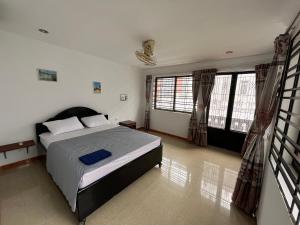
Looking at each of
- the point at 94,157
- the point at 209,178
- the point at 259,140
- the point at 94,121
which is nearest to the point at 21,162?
the point at 94,121

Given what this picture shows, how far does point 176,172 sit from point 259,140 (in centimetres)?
150

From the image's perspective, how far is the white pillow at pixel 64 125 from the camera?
106 inches

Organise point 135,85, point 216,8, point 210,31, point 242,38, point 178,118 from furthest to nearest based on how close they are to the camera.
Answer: point 135,85, point 178,118, point 242,38, point 210,31, point 216,8

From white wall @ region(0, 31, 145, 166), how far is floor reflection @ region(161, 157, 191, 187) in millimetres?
2444

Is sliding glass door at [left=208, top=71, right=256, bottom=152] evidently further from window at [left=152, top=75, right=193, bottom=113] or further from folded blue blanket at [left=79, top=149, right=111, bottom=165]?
folded blue blanket at [left=79, top=149, right=111, bottom=165]

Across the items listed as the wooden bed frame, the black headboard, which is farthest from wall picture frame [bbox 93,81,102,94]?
the wooden bed frame

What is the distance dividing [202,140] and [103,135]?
271cm

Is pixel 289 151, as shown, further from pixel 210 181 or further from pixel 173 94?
pixel 173 94

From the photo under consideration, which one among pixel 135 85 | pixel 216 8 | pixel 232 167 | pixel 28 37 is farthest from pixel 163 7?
pixel 135 85

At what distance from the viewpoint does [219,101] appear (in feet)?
12.0

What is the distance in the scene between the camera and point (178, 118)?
443 cm

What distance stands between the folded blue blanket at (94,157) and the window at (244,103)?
3.27 metres

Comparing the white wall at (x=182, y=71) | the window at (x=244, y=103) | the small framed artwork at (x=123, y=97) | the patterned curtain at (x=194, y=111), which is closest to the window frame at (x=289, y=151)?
Answer: the white wall at (x=182, y=71)

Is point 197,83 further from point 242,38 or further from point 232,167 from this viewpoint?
point 232,167
